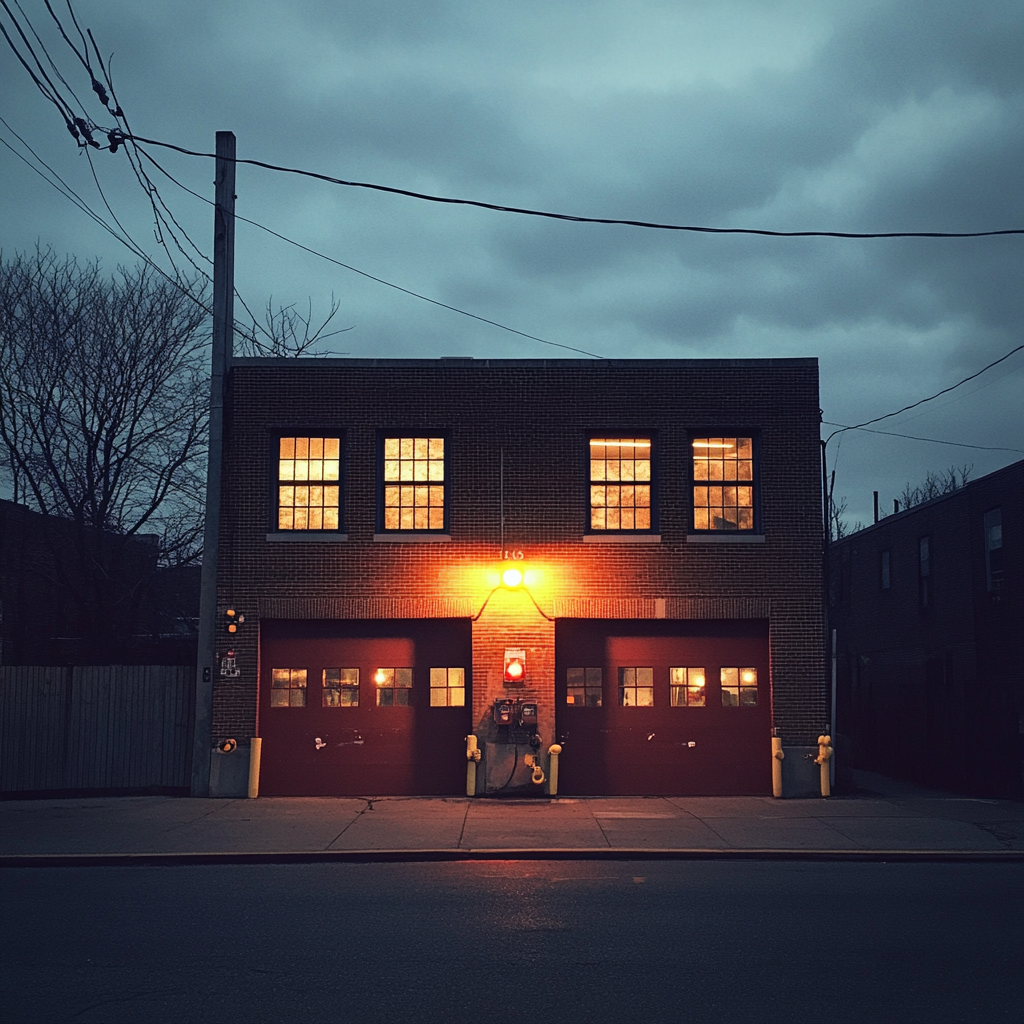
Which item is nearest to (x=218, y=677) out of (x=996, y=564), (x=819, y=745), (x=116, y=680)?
(x=116, y=680)

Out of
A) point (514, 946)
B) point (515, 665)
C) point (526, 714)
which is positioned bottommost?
point (514, 946)

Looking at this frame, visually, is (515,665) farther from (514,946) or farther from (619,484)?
(514,946)

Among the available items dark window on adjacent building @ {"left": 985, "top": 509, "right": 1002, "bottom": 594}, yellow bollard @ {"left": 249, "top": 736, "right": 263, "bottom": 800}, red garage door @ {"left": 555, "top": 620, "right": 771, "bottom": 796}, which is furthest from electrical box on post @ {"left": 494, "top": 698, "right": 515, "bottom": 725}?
dark window on adjacent building @ {"left": 985, "top": 509, "right": 1002, "bottom": 594}

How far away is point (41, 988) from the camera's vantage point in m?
6.87

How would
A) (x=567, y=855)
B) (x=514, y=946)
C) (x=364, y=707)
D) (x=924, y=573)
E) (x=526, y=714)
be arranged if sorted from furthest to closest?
1. (x=924, y=573)
2. (x=364, y=707)
3. (x=526, y=714)
4. (x=567, y=855)
5. (x=514, y=946)

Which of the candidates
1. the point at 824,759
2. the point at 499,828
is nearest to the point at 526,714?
the point at 499,828

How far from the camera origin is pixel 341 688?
60.6 feet

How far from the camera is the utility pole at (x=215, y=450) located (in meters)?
18.0

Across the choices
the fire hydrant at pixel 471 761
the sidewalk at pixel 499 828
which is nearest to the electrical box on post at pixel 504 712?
the fire hydrant at pixel 471 761

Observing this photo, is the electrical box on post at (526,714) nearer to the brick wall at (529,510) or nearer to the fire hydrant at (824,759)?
the brick wall at (529,510)

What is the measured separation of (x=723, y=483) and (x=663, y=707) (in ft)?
12.6

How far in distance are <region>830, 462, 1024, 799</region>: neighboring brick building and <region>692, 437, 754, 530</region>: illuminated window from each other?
590 centimetres

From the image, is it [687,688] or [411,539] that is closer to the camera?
[411,539]

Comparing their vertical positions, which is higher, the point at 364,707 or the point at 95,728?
the point at 364,707
